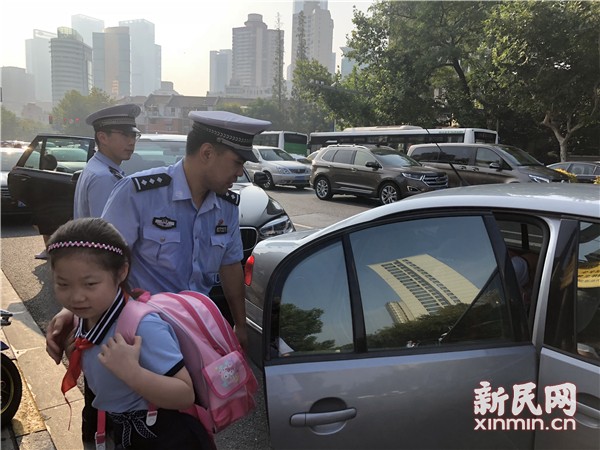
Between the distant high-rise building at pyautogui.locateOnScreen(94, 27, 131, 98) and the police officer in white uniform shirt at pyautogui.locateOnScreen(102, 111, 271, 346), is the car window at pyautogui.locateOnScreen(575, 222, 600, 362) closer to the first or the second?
the police officer in white uniform shirt at pyautogui.locateOnScreen(102, 111, 271, 346)

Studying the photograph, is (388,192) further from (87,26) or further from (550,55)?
(87,26)

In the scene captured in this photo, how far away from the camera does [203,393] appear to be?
1.34 metres

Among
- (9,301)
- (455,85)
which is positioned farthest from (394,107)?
(9,301)

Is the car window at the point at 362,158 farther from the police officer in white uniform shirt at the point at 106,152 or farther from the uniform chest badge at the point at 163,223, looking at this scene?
the uniform chest badge at the point at 163,223

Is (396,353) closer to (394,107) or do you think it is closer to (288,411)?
(288,411)

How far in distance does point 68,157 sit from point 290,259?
7.89m

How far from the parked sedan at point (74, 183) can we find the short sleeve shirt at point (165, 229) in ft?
6.66

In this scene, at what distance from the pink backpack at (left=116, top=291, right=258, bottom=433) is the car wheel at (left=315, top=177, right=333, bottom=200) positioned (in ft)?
39.3

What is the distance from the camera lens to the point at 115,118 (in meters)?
3.06

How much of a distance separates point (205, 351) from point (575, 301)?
1.19 meters

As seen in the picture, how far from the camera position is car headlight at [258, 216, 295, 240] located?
13.8 feet

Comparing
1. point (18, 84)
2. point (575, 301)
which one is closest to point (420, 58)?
point (575, 301)

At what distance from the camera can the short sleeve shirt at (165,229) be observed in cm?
183

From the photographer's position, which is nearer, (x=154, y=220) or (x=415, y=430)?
(x=415, y=430)
